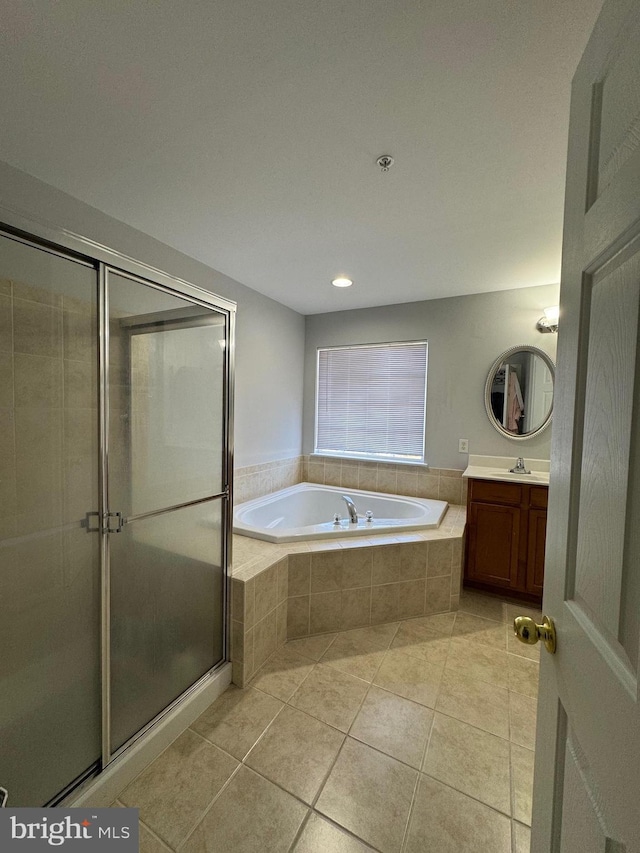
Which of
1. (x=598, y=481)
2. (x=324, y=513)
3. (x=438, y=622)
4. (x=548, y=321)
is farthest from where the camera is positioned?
(x=324, y=513)

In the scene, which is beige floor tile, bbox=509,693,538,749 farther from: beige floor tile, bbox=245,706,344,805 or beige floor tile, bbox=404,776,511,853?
beige floor tile, bbox=245,706,344,805

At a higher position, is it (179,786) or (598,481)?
(598,481)

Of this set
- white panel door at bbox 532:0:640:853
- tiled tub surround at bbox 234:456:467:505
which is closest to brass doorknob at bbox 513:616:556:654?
white panel door at bbox 532:0:640:853

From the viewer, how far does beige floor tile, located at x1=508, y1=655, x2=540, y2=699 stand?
1.85 metres

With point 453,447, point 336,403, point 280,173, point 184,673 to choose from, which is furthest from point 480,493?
point 280,173

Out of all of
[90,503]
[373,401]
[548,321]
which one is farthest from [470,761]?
[548,321]

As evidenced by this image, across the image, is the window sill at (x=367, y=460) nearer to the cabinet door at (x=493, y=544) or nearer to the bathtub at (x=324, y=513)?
the bathtub at (x=324, y=513)

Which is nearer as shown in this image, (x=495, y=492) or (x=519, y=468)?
(x=495, y=492)

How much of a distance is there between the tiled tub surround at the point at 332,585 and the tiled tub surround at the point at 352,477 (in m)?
0.73

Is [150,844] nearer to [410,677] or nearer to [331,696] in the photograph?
[331,696]

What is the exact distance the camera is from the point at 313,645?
217 centimetres

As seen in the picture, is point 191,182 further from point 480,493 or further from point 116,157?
point 480,493

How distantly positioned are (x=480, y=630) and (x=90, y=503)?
2405 millimetres

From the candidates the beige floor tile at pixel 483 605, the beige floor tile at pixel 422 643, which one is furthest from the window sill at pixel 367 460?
the beige floor tile at pixel 422 643
